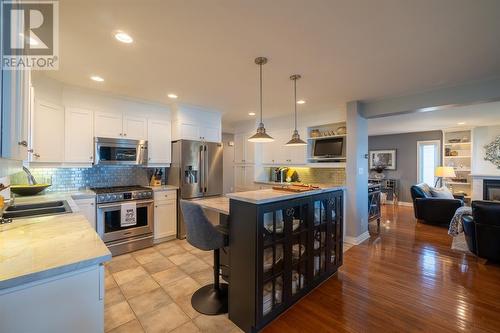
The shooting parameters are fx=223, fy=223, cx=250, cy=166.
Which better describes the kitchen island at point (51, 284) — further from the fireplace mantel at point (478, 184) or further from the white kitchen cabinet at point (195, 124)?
the fireplace mantel at point (478, 184)

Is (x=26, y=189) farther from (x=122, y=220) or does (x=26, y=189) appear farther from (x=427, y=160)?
(x=427, y=160)

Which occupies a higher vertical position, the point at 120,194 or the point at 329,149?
the point at 329,149

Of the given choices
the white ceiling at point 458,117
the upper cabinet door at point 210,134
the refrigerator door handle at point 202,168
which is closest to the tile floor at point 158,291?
the refrigerator door handle at point 202,168

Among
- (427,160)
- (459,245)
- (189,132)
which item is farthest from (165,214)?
(427,160)

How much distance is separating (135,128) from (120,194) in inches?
45.5

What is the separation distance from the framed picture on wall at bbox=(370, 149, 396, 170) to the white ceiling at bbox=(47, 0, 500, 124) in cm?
527

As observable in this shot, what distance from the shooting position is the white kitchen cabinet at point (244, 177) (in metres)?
5.54

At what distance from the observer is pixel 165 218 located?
3.86 m

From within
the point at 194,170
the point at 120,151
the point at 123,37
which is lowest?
the point at 194,170

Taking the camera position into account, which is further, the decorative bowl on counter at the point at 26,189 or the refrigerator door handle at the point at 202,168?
the refrigerator door handle at the point at 202,168

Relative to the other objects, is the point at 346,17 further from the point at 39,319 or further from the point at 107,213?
the point at 107,213

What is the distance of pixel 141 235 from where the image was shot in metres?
3.57

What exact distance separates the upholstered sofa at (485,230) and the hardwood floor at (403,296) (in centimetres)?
17

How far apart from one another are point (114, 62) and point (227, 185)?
449cm
